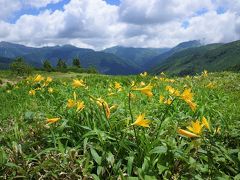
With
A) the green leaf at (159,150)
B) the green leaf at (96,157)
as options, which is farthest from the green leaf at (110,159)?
the green leaf at (159,150)

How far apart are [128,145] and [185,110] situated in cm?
264

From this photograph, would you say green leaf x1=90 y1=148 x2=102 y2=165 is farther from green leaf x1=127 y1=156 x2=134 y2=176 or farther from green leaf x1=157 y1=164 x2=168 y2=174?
green leaf x1=157 y1=164 x2=168 y2=174

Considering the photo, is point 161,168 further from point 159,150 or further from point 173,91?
point 173,91

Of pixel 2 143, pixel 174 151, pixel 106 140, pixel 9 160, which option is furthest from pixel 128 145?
pixel 2 143

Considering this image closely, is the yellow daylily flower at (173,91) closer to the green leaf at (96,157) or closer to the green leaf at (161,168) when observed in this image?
the green leaf at (161,168)

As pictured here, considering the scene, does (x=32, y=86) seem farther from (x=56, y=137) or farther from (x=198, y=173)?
(x=198, y=173)

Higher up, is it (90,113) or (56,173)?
→ (90,113)

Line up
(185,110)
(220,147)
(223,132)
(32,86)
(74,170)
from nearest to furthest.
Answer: (74,170) → (220,147) → (223,132) → (185,110) → (32,86)

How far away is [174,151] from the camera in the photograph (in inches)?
162

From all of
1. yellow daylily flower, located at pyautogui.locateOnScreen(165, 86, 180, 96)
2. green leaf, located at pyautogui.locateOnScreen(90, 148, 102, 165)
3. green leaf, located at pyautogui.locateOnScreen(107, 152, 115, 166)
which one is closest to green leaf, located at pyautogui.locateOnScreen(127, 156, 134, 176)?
green leaf, located at pyautogui.locateOnScreen(107, 152, 115, 166)

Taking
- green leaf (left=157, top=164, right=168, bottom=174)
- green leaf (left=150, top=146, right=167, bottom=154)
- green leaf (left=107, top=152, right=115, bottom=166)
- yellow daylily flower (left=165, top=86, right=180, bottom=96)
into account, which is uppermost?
yellow daylily flower (left=165, top=86, right=180, bottom=96)

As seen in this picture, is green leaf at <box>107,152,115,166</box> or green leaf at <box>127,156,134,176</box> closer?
green leaf at <box>127,156,134,176</box>

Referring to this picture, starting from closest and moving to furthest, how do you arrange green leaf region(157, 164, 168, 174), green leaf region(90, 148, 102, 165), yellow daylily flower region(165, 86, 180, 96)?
1. green leaf region(157, 164, 168, 174)
2. green leaf region(90, 148, 102, 165)
3. yellow daylily flower region(165, 86, 180, 96)

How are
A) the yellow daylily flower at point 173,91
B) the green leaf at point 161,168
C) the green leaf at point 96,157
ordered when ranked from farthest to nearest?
the yellow daylily flower at point 173,91
the green leaf at point 96,157
the green leaf at point 161,168
